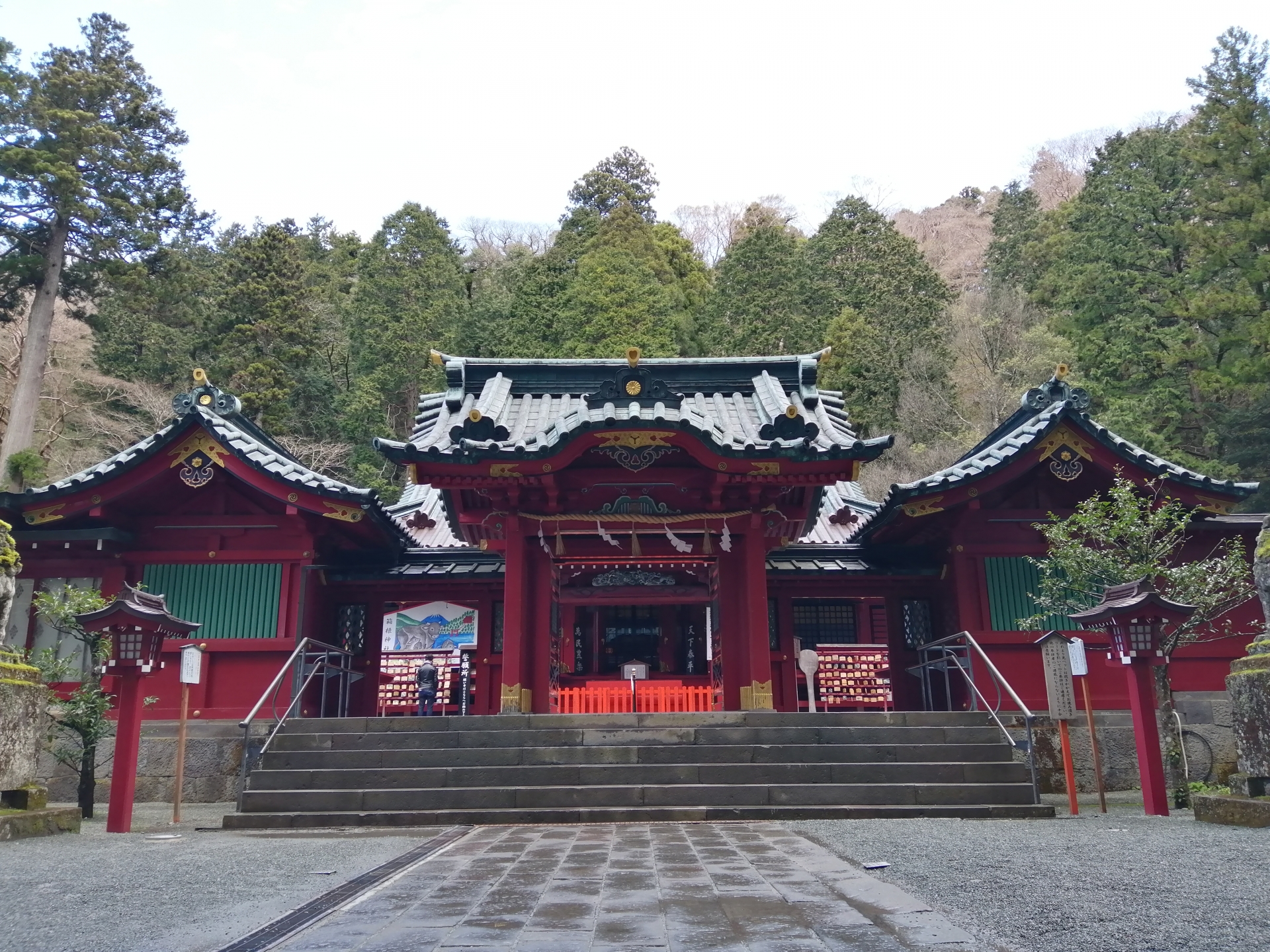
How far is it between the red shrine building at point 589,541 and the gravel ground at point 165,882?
16.5 ft

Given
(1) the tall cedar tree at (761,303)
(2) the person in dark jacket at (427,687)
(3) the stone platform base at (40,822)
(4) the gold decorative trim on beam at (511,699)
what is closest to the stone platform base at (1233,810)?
(4) the gold decorative trim on beam at (511,699)

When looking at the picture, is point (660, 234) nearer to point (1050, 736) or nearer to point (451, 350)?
point (451, 350)

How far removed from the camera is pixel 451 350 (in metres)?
37.9

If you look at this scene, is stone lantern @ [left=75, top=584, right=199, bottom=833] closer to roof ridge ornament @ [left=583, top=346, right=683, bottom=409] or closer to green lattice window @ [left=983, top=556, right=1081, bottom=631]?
roof ridge ornament @ [left=583, top=346, right=683, bottom=409]

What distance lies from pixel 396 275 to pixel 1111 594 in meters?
34.7

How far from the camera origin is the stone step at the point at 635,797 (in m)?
10.3

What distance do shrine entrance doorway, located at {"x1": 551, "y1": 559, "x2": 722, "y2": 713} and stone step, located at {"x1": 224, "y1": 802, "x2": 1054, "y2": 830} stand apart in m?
3.89

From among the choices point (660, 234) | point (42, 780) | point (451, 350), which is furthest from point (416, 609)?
point (660, 234)

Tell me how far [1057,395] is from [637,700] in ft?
27.9

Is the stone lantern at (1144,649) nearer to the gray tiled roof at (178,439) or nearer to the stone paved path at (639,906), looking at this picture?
the stone paved path at (639,906)

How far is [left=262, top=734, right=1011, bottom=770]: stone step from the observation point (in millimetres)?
11109

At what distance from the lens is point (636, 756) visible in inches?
441

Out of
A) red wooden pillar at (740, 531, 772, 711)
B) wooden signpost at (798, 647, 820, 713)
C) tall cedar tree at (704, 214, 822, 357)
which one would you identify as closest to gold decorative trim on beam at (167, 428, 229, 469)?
red wooden pillar at (740, 531, 772, 711)

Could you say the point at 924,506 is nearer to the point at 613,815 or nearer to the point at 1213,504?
the point at 1213,504
